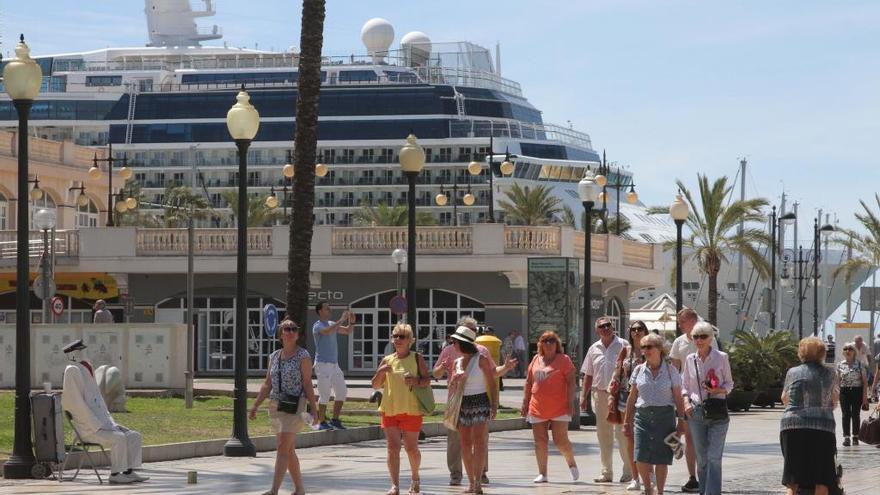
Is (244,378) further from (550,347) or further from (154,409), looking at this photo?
(154,409)

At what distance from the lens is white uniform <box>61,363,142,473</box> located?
1677 centimetres

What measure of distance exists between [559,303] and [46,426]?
1674cm

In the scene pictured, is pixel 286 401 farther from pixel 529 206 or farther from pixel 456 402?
pixel 529 206

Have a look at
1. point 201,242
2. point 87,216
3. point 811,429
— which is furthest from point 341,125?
point 811,429

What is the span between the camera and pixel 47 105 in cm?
14275

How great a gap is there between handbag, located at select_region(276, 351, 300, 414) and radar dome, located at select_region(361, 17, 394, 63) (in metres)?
123

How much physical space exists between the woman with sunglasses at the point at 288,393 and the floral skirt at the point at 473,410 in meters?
1.52

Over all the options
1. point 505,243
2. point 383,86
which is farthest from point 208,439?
point 383,86

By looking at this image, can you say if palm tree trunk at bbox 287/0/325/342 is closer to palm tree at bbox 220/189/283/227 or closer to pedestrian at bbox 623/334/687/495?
pedestrian at bbox 623/334/687/495

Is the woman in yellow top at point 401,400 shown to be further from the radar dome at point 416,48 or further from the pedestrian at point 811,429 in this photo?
the radar dome at point 416,48

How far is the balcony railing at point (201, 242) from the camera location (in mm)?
53906

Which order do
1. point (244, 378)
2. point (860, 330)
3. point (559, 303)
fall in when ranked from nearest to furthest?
1. point (244, 378)
2. point (559, 303)
3. point (860, 330)

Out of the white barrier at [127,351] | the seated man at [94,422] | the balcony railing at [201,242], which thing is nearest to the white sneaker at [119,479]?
the seated man at [94,422]

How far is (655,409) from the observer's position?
48.0 ft
